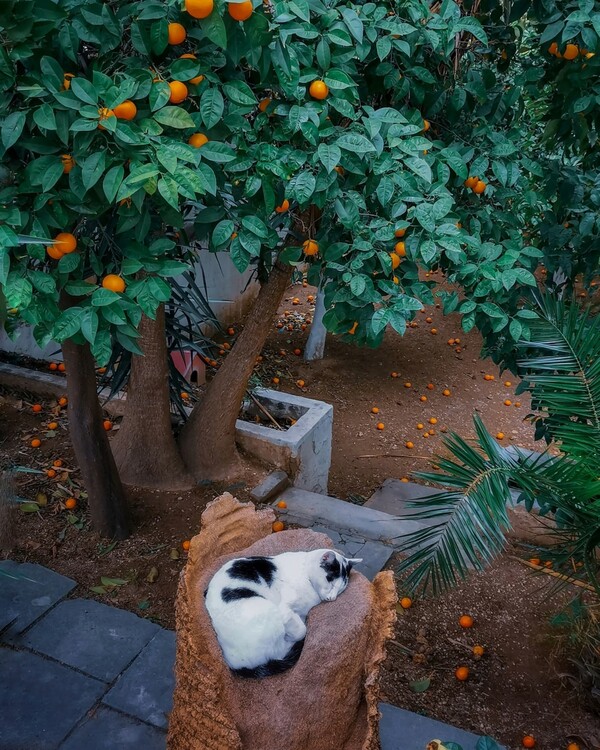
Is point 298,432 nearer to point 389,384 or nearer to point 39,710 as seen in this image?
point 39,710

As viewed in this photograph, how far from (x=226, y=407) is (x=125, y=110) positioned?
225 centimetres

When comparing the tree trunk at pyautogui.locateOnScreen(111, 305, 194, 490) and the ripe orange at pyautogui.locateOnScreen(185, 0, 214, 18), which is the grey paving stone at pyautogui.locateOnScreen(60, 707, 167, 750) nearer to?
the tree trunk at pyautogui.locateOnScreen(111, 305, 194, 490)

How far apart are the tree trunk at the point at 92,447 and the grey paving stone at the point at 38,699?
750 mm

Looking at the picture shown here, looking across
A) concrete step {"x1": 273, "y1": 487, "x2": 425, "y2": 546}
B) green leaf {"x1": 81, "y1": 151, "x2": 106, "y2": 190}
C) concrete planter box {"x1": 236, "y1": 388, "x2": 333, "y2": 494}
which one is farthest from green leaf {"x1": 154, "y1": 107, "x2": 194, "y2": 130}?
concrete planter box {"x1": 236, "y1": 388, "x2": 333, "y2": 494}

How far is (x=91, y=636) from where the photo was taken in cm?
254

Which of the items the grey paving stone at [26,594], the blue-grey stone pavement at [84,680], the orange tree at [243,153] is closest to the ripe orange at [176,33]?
the orange tree at [243,153]

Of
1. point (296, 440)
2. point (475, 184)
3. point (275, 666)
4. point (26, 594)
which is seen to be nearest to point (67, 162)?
point (275, 666)

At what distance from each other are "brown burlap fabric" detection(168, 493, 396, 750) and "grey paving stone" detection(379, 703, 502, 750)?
0.47 metres

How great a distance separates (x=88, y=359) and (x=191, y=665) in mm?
1547

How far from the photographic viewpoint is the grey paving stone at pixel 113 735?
6.93 ft

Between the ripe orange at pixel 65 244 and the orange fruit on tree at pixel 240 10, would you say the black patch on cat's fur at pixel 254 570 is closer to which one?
the ripe orange at pixel 65 244

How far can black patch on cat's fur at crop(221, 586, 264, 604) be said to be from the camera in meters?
1.60

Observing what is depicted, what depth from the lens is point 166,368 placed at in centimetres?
338

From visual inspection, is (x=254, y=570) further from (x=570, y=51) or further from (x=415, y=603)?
(x=570, y=51)
